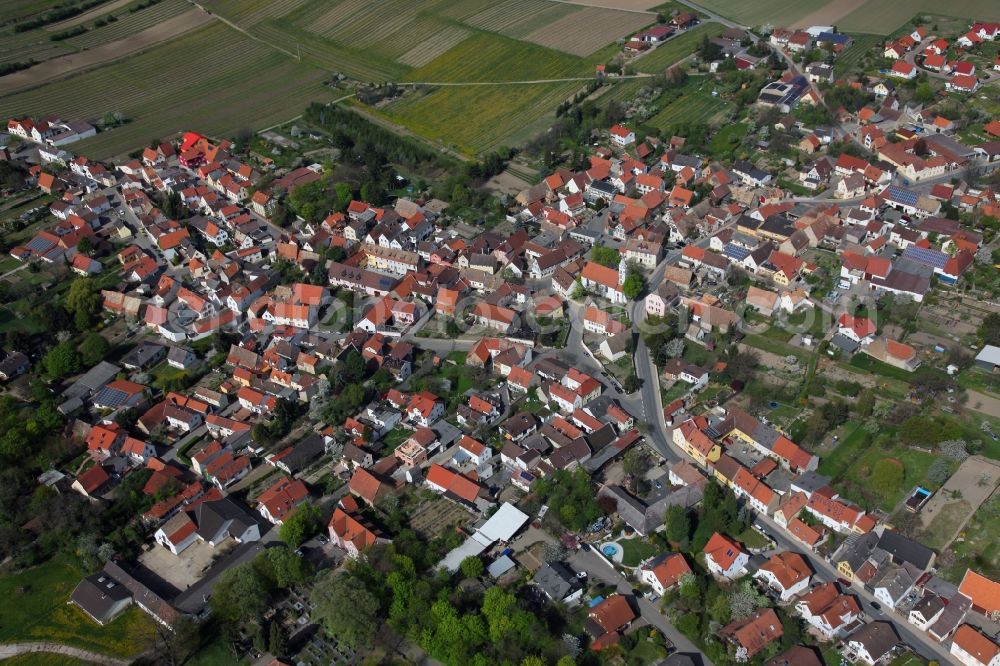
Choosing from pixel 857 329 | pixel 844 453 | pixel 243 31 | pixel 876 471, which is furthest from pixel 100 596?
pixel 243 31

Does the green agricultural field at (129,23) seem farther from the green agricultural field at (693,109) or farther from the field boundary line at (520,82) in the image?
the green agricultural field at (693,109)

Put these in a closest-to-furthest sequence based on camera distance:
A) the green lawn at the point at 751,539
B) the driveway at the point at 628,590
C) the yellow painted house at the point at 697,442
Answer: the driveway at the point at 628,590 < the green lawn at the point at 751,539 < the yellow painted house at the point at 697,442

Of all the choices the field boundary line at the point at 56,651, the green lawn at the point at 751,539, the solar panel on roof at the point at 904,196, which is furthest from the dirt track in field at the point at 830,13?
the field boundary line at the point at 56,651

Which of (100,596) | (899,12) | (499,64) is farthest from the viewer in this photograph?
(899,12)

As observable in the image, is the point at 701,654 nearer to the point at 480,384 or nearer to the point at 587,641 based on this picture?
the point at 587,641

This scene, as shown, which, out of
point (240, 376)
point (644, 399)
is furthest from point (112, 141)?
point (644, 399)

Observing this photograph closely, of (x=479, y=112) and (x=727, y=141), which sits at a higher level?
(x=479, y=112)

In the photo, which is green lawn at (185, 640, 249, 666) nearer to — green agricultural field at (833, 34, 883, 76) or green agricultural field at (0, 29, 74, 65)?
green agricultural field at (833, 34, 883, 76)

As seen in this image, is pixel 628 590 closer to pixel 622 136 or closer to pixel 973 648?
pixel 973 648
